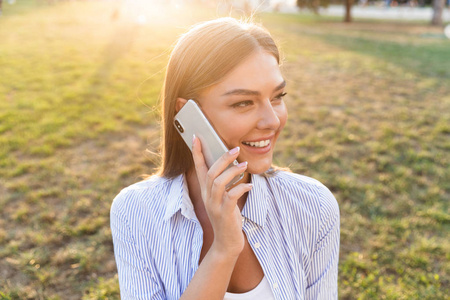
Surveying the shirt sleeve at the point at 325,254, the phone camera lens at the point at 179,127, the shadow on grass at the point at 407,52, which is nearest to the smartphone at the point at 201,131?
the phone camera lens at the point at 179,127

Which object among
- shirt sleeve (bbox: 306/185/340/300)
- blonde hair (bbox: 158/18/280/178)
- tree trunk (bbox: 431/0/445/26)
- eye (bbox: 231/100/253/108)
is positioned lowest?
tree trunk (bbox: 431/0/445/26)

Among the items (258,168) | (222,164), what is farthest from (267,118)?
(222,164)

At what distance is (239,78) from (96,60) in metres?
9.29

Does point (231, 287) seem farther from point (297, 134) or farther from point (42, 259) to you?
point (297, 134)

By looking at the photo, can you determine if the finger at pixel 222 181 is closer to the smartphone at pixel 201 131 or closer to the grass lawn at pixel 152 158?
the smartphone at pixel 201 131

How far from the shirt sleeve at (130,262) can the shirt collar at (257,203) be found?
1.77 ft

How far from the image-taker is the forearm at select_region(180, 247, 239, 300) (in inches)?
A: 64.7

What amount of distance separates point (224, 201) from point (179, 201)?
1.15 feet

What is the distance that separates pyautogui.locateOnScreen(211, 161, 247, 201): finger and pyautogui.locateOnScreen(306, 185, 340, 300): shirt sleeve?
0.64 m

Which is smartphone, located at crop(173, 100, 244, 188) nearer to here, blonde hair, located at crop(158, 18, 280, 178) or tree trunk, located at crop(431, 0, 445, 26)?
blonde hair, located at crop(158, 18, 280, 178)

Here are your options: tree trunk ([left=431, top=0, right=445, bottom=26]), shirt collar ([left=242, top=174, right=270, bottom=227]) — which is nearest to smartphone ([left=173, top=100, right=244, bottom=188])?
shirt collar ([left=242, top=174, right=270, bottom=227])

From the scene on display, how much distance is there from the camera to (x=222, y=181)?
1577 mm

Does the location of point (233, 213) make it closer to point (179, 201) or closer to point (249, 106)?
point (179, 201)

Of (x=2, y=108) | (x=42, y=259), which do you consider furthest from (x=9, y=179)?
(x=2, y=108)
